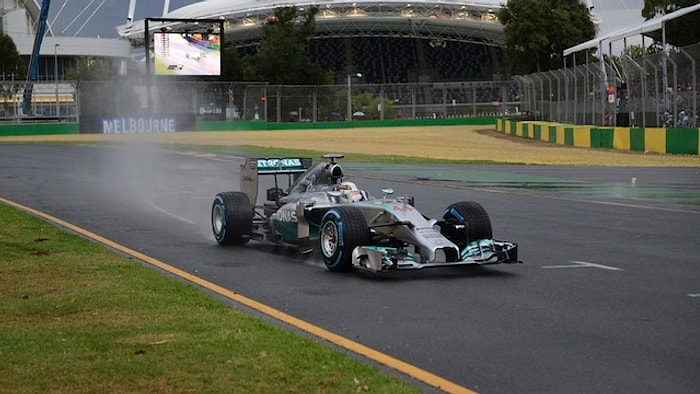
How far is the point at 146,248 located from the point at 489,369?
24.0ft

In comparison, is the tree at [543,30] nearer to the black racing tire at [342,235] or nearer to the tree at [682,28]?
the tree at [682,28]

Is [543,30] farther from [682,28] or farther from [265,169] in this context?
[265,169]

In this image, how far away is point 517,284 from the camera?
1056cm

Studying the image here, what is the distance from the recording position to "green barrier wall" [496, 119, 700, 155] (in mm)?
33875

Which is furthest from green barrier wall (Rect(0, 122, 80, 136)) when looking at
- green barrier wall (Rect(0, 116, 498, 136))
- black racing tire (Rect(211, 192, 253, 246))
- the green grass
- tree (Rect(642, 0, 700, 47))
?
the green grass

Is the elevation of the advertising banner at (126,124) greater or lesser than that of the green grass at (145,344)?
greater

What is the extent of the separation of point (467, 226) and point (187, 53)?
5757 cm

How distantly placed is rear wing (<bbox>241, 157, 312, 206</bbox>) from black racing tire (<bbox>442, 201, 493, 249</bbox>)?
2903 millimetres

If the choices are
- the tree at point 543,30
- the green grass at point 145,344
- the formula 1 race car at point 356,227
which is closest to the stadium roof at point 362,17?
the tree at point 543,30

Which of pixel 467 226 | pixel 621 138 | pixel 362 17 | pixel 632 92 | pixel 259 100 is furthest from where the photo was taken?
pixel 362 17

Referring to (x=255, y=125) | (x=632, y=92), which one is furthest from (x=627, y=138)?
(x=255, y=125)

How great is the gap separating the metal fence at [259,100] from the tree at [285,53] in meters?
13.2

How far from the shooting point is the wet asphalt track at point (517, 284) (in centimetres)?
729

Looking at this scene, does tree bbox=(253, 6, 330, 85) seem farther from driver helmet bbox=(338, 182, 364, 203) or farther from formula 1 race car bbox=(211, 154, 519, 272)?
driver helmet bbox=(338, 182, 364, 203)
